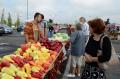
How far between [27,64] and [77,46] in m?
5.74

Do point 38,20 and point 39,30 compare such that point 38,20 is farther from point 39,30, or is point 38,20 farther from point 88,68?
point 88,68

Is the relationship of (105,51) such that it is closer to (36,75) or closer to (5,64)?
(36,75)

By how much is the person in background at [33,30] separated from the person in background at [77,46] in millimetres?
1530

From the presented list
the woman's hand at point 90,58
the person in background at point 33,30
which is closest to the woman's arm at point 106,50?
the woman's hand at point 90,58

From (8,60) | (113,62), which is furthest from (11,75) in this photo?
(113,62)

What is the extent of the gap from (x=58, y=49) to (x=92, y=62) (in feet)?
17.3

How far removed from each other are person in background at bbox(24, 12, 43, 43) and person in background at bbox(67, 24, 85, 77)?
1530 mm

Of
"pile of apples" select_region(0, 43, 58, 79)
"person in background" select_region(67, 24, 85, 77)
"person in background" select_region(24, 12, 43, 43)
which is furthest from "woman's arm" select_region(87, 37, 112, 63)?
"person in background" select_region(67, 24, 85, 77)

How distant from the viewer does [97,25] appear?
6.86 metres

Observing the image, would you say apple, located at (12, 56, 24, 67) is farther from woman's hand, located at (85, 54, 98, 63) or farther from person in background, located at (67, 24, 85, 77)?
person in background, located at (67, 24, 85, 77)

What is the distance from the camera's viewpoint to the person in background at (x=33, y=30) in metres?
11.9

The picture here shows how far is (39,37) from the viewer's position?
41.0ft

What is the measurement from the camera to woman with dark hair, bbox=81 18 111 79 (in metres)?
6.89

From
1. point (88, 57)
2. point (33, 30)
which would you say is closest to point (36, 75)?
point (88, 57)
